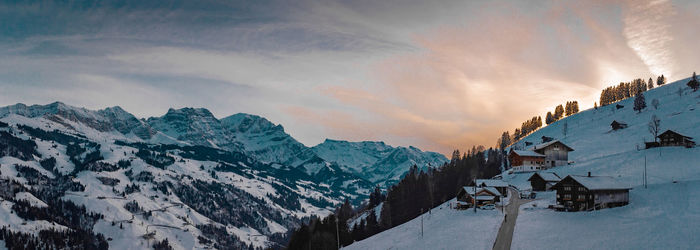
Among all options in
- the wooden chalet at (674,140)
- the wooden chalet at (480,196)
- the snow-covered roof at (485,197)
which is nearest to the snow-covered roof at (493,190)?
the wooden chalet at (480,196)

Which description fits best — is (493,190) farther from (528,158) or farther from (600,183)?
(528,158)

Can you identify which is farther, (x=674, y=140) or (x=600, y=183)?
(x=674, y=140)

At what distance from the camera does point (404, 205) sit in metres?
142

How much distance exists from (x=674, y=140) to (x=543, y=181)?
4452 centimetres

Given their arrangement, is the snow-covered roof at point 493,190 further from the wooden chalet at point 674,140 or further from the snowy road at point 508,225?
the wooden chalet at point 674,140

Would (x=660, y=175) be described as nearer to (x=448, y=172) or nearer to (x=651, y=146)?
(x=651, y=146)

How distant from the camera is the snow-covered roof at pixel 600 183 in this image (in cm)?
7281

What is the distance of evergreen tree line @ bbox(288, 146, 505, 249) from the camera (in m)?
123

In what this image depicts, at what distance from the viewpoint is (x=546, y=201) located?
88.4m

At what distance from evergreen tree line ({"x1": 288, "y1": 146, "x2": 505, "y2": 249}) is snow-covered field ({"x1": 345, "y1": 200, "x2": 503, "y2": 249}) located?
29630mm

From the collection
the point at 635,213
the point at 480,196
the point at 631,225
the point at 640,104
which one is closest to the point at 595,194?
the point at 635,213

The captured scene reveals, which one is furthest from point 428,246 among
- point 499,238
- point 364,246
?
point 364,246

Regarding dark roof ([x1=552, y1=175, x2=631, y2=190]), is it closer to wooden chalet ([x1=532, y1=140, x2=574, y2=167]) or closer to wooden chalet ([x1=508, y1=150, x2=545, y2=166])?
wooden chalet ([x1=508, y1=150, x2=545, y2=166])

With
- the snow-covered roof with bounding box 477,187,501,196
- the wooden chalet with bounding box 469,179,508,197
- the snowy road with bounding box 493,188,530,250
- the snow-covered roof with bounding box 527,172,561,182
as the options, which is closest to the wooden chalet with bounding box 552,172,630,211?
the snowy road with bounding box 493,188,530,250
